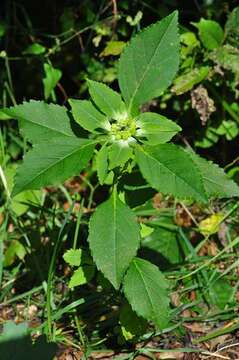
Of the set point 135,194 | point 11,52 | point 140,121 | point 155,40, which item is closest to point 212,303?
point 135,194

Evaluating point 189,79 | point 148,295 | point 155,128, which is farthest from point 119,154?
point 189,79

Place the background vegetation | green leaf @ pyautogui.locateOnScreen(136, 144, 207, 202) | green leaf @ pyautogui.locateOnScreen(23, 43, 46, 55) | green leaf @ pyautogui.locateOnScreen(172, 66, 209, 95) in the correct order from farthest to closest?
green leaf @ pyautogui.locateOnScreen(23, 43, 46, 55) → green leaf @ pyautogui.locateOnScreen(172, 66, 209, 95) → the background vegetation → green leaf @ pyautogui.locateOnScreen(136, 144, 207, 202)

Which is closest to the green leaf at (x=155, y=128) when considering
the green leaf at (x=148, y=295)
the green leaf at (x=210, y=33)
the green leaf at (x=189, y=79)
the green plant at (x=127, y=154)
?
the green plant at (x=127, y=154)

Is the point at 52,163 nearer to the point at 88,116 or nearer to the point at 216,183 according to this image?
the point at 88,116

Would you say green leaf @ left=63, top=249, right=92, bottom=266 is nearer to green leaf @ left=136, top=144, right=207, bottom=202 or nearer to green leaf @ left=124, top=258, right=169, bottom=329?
green leaf @ left=124, top=258, right=169, bottom=329

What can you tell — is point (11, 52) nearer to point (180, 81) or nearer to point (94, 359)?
point (180, 81)

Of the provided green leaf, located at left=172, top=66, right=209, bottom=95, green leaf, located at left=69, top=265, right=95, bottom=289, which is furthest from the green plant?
green leaf, located at left=172, top=66, right=209, bottom=95
